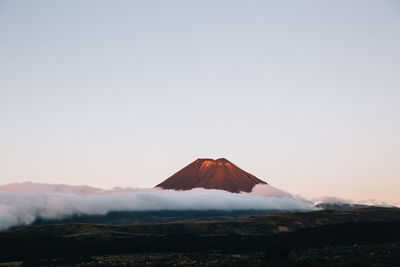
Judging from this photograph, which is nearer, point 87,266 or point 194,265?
point 194,265

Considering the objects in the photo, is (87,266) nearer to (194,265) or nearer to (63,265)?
(63,265)

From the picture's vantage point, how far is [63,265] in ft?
639

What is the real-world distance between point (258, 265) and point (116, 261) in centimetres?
6151

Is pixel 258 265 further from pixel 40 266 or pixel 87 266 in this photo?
pixel 40 266

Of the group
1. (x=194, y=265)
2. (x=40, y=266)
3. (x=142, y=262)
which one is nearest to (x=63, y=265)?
(x=40, y=266)

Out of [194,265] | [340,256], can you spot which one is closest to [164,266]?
[194,265]

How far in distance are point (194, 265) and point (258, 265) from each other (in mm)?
22197

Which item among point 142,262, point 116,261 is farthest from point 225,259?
point 116,261

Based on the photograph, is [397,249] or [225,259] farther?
[225,259]

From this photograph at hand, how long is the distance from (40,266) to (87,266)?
24793mm

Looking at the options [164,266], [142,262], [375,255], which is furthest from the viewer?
[142,262]

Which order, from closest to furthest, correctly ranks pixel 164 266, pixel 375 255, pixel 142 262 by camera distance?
pixel 375 255 → pixel 164 266 → pixel 142 262

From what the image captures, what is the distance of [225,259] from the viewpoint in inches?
7308

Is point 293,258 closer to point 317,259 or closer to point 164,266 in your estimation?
point 317,259
